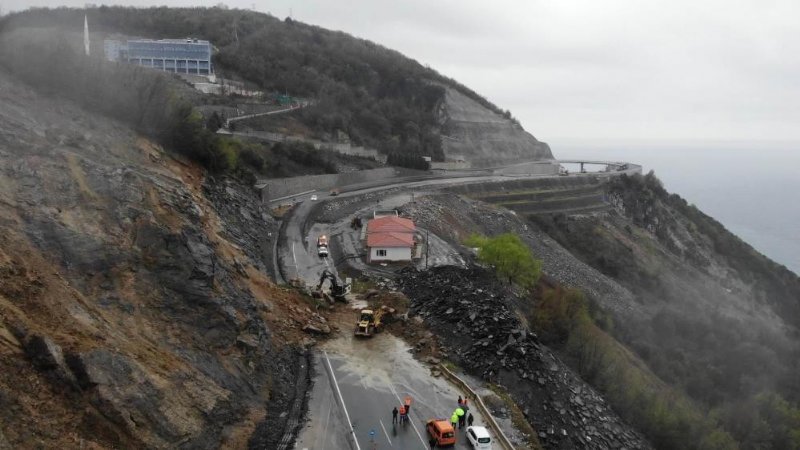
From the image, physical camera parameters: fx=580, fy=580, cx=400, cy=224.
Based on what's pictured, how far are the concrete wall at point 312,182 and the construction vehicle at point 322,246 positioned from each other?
9.63m

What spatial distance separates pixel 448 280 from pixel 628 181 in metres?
55.9

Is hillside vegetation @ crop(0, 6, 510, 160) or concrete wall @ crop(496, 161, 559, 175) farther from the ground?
hillside vegetation @ crop(0, 6, 510, 160)

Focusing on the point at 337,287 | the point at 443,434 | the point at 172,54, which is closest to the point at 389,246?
the point at 337,287

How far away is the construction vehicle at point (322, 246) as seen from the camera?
1500 inches

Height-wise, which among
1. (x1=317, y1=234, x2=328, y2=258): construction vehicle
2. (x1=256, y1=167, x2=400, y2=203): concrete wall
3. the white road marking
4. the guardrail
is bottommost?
the white road marking

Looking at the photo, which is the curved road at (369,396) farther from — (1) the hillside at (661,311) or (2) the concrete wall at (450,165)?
(2) the concrete wall at (450,165)

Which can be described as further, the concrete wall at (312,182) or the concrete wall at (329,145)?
the concrete wall at (329,145)

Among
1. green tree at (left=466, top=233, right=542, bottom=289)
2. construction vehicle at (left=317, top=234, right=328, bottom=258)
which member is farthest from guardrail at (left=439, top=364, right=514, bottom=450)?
construction vehicle at (left=317, top=234, right=328, bottom=258)

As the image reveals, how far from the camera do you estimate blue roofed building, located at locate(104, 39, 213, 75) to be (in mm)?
89812

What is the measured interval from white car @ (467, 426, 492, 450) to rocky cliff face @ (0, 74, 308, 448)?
6.23 metres

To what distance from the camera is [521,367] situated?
22.7 meters

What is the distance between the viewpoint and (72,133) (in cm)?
2405

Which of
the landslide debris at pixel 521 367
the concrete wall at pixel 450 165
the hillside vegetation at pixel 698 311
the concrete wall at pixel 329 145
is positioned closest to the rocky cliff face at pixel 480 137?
the concrete wall at pixel 450 165

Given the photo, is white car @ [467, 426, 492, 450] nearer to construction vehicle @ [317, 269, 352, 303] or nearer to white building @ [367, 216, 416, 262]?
construction vehicle @ [317, 269, 352, 303]
